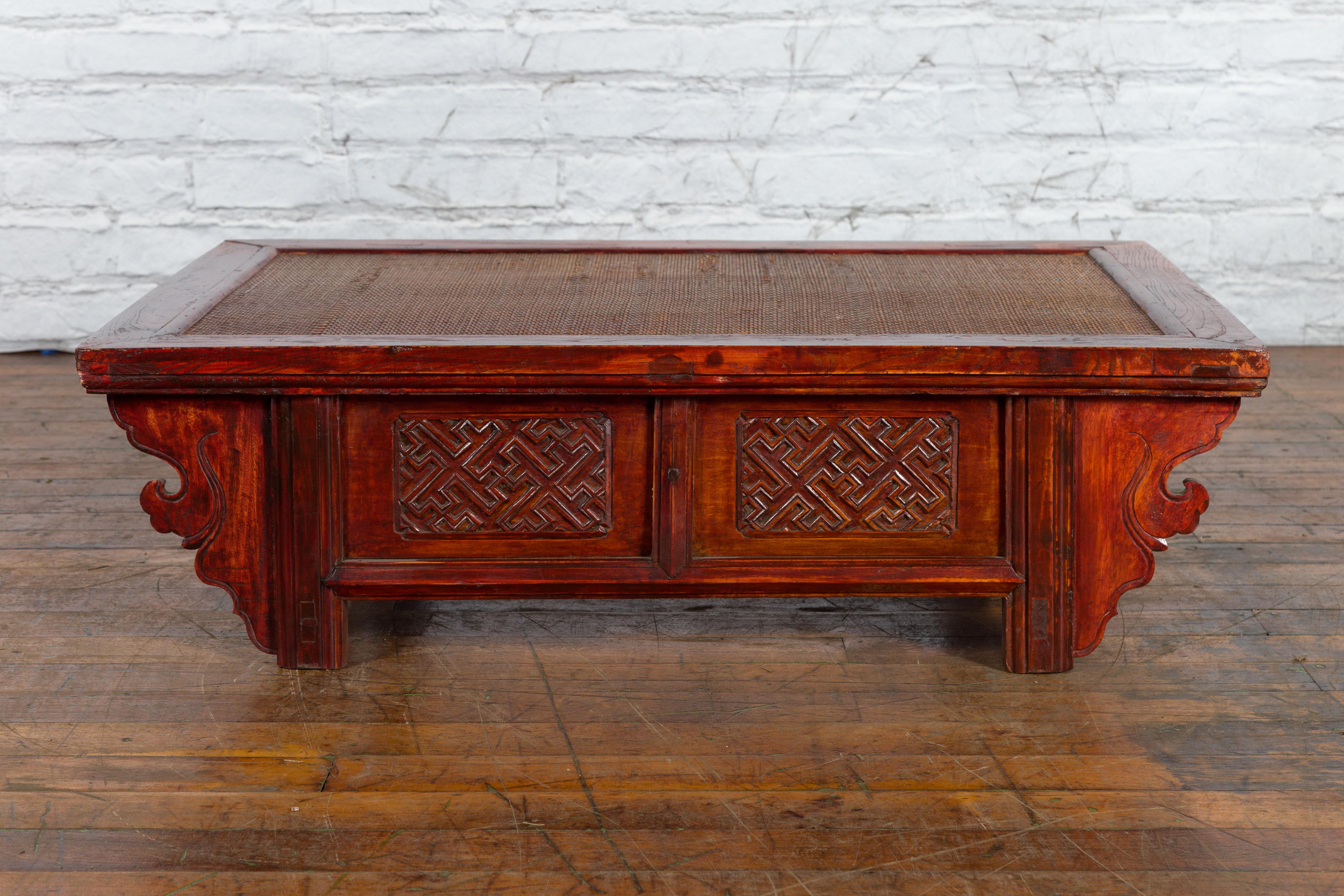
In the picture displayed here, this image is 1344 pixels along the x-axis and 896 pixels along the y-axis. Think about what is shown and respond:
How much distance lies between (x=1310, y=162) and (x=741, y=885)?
3.01 meters

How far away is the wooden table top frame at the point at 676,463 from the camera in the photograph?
180cm

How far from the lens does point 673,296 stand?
6.74ft

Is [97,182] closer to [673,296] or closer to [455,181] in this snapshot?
[455,181]

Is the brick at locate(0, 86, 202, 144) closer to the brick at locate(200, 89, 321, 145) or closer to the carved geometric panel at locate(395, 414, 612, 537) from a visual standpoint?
the brick at locate(200, 89, 321, 145)

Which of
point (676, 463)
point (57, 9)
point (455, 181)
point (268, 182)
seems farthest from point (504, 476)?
point (57, 9)

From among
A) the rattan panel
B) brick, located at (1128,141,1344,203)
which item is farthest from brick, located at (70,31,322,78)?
brick, located at (1128,141,1344,203)

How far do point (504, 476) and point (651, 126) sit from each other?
1.93m

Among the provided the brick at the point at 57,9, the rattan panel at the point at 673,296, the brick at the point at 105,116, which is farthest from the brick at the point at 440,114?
the rattan panel at the point at 673,296

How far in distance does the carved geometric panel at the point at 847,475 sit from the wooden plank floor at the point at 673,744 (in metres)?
0.22

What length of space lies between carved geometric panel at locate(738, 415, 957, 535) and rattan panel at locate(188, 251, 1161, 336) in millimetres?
129

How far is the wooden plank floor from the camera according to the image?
1506mm

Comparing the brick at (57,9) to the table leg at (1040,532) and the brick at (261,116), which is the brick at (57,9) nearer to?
the brick at (261,116)

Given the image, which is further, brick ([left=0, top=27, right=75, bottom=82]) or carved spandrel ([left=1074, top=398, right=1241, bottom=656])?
brick ([left=0, top=27, right=75, bottom=82])

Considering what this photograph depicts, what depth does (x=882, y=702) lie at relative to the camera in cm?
187
